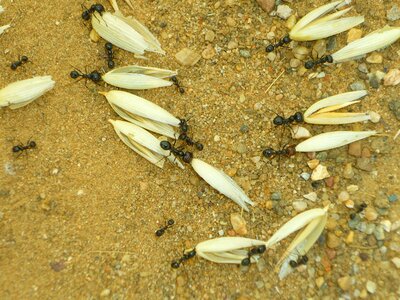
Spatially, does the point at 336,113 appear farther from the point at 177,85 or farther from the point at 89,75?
the point at 89,75

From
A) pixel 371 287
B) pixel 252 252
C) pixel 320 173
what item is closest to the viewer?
pixel 371 287

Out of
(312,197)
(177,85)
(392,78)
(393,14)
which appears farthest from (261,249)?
(393,14)

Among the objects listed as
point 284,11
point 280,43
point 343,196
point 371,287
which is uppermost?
point 284,11

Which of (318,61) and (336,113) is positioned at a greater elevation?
(318,61)

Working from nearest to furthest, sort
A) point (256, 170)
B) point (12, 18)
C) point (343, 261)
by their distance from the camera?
point (343, 261) → point (256, 170) → point (12, 18)

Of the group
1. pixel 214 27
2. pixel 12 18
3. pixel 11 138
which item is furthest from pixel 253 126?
pixel 12 18

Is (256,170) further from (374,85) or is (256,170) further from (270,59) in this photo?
(374,85)

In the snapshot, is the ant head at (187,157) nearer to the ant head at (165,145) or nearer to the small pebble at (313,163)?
the ant head at (165,145)
